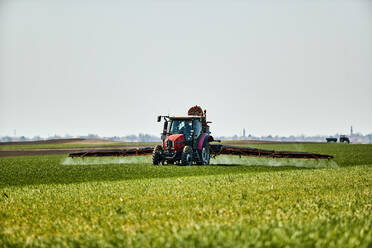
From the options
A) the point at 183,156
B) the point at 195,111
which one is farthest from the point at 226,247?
the point at 195,111

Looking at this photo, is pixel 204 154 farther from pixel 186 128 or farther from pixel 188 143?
pixel 186 128

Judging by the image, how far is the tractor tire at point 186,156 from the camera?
24.2 m

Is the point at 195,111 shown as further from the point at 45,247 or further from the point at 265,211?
the point at 45,247

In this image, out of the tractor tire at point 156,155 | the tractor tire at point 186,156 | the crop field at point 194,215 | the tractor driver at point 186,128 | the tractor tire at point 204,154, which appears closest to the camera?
the crop field at point 194,215

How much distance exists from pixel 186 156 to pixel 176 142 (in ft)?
2.89

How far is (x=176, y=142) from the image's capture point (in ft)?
80.2

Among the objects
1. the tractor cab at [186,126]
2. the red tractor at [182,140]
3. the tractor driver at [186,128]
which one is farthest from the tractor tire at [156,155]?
the tractor driver at [186,128]

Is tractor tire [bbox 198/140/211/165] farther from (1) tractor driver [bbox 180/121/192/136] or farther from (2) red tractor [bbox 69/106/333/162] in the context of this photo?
(1) tractor driver [bbox 180/121/192/136]

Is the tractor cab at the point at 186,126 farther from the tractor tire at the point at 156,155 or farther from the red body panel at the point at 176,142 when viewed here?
the tractor tire at the point at 156,155

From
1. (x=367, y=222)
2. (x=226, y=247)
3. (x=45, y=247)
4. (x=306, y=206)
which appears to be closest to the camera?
(x=226, y=247)

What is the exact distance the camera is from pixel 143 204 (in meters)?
10.2

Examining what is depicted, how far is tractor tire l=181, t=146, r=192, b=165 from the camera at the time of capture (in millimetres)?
24219

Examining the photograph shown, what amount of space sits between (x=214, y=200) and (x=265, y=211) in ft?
7.21

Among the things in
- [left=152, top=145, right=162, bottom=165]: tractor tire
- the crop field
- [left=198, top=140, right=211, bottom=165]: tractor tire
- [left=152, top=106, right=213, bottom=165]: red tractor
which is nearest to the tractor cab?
[left=152, top=106, right=213, bottom=165]: red tractor
